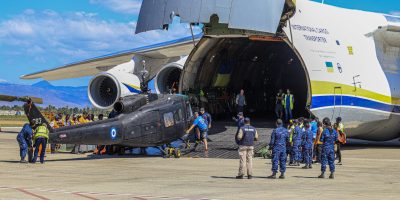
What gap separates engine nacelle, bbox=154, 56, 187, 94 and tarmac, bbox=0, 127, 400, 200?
4.63m

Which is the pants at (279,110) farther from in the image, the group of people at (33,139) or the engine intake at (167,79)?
the group of people at (33,139)

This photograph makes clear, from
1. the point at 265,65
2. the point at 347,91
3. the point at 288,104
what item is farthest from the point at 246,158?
the point at 265,65

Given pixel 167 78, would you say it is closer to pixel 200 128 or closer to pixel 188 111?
pixel 188 111

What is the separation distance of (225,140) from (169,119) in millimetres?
2156

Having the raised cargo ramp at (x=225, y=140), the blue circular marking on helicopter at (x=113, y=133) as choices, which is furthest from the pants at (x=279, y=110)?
the blue circular marking on helicopter at (x=113, y=133)

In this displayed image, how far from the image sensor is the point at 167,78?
23438 mm

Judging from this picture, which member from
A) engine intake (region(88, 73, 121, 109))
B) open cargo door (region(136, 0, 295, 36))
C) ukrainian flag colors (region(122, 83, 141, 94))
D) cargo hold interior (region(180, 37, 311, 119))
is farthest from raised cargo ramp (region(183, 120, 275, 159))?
engine intake (region(88, 73, 121, 109))

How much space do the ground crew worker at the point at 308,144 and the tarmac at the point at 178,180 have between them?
247 millimetres

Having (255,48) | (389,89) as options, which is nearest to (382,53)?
(389,89)

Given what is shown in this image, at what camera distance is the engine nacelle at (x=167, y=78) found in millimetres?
23000

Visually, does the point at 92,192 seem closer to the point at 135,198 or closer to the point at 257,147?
the point at 135,198

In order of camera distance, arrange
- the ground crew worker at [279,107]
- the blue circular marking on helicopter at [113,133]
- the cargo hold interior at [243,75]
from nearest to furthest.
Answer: the blue circular marking on helicopter at [113,133], the cargo hold interior at [243,75], the ground crew worker at [279,107]

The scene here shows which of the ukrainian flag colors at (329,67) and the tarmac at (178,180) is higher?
the ukrainian flag colors at (329,67)

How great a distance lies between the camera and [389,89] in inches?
898
